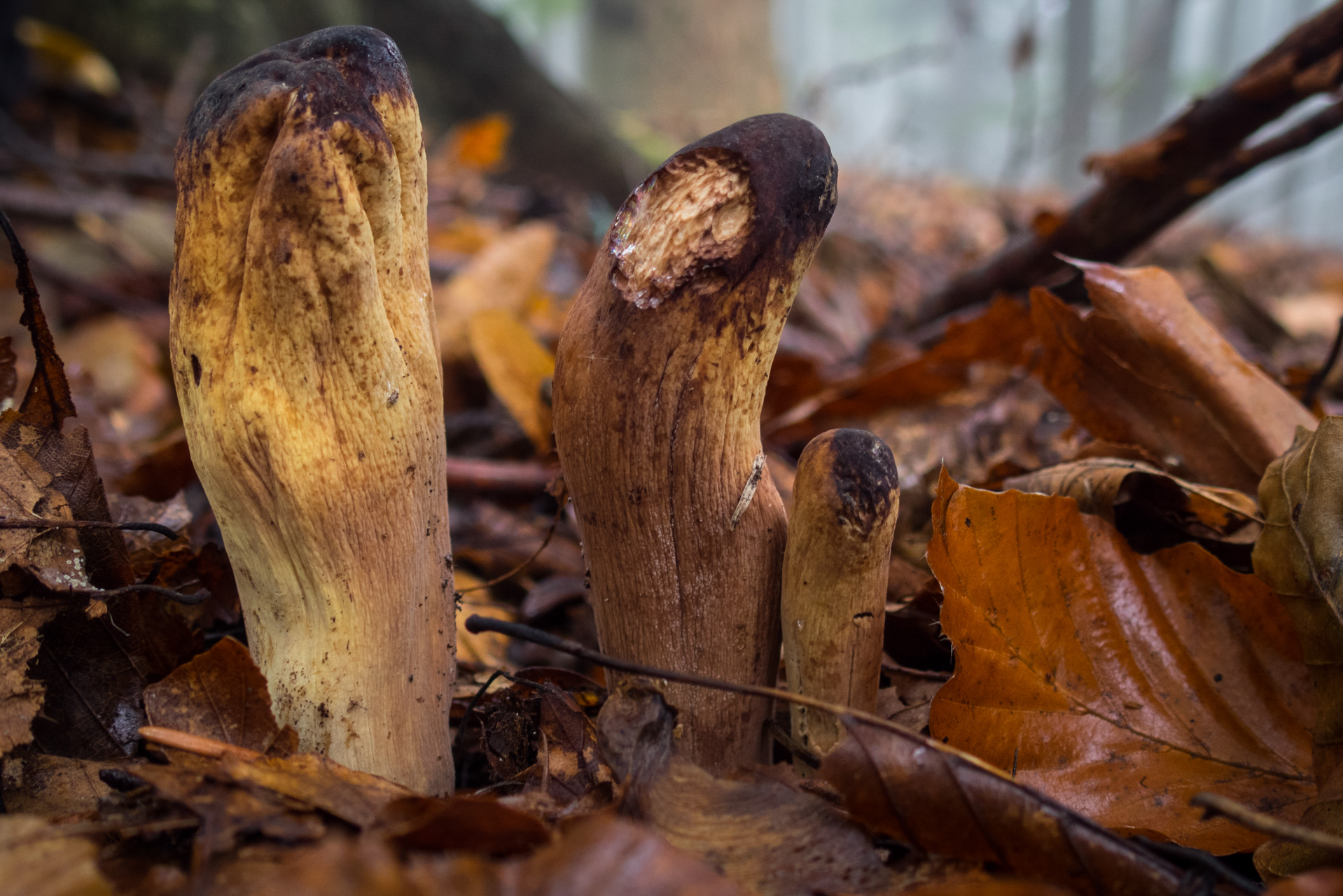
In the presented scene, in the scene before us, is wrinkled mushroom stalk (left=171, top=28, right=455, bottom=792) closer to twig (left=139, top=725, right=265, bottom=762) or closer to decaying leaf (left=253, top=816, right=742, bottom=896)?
twig (left=139, top=725, right=265, bottom=762)

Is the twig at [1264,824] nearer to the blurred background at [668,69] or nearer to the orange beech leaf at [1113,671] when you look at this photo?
the orange beech leaf at [1113,671]

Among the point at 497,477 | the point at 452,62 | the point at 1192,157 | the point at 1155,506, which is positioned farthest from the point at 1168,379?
the point at 452,62

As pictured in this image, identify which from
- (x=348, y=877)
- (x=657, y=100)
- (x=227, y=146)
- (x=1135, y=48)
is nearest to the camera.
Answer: (x=348, y=877)

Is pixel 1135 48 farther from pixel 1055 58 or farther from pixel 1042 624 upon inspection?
pixel 1055 58

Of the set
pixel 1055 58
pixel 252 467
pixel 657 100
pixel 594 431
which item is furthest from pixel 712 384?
pixel 1055 58

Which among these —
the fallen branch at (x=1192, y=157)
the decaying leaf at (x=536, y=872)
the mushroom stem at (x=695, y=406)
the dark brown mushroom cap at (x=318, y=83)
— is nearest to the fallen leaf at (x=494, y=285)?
the fallen branch at (x=1192, y=157)

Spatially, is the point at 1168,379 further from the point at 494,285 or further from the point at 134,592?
the point at 494,285
